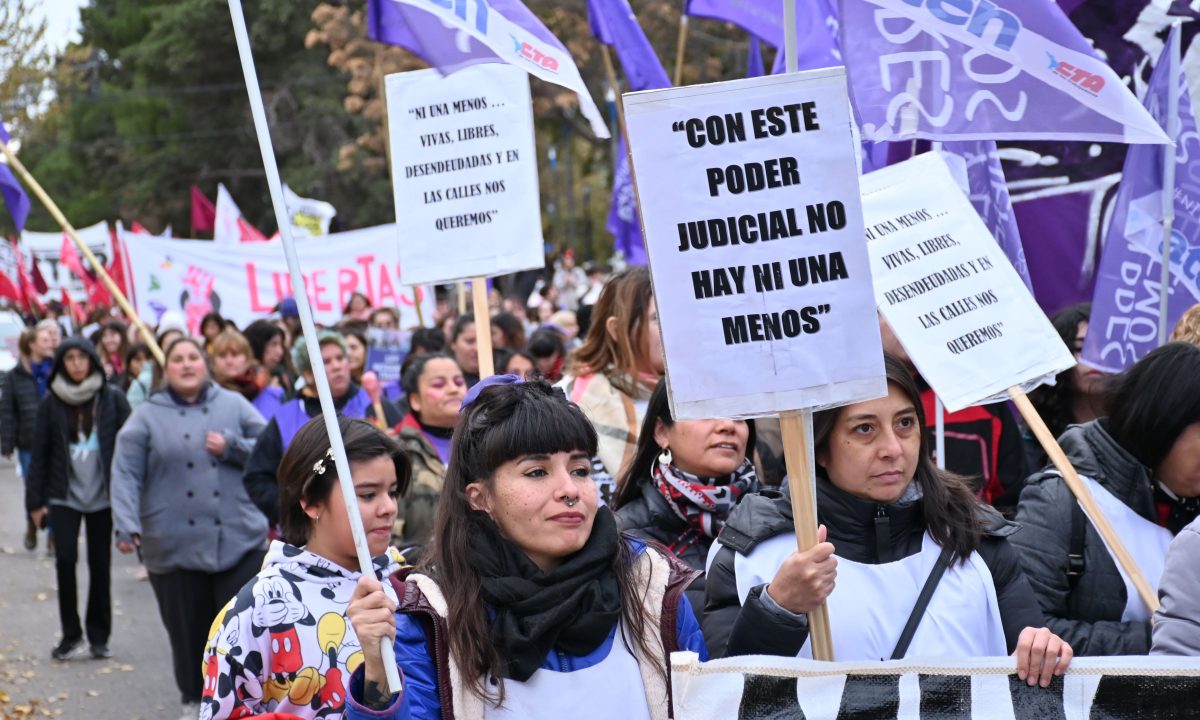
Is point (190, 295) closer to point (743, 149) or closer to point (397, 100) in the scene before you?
point (397, 100)

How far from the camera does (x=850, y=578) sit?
3.32 meters

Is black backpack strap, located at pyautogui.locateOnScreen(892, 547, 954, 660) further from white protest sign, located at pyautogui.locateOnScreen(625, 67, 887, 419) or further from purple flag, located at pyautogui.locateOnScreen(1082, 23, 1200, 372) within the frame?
purple flag, located at pyautogui.locateOnScreen(1082, 23, 1200, 372)

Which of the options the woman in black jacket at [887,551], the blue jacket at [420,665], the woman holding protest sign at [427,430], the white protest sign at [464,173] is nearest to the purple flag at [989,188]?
the white protest sign at [464,173]

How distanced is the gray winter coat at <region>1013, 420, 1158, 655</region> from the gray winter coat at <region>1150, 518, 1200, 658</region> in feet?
1.77

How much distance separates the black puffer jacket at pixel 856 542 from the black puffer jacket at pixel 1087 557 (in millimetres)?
480

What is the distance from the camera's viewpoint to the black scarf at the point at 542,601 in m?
3.05

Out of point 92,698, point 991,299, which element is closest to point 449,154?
point 991,299

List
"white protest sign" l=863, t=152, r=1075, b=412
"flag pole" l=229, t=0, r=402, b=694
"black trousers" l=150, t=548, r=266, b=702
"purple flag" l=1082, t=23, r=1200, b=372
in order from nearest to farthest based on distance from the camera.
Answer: "flag pole" l=229, t=0, r=402, b=694, "white protest sign" l=863, t=152, r=1075, b=412, "purple flag" l=1082, t=23, r=1200, b=372, "black trousers" l=150, t=548, r=266, b=702

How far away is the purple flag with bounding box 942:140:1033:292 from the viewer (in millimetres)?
5688

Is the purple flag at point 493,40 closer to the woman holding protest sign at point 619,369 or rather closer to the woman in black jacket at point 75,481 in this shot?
the woman holding protest sign at point 619,369

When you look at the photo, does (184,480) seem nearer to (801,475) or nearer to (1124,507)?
(1124,507)

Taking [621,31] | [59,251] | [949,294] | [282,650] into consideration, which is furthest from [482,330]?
[59,251]

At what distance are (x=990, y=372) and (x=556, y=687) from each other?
68.9 inches

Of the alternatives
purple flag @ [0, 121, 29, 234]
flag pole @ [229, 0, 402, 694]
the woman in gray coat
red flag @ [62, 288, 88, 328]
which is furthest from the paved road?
red flag @ [62, 288, 88, 328]
